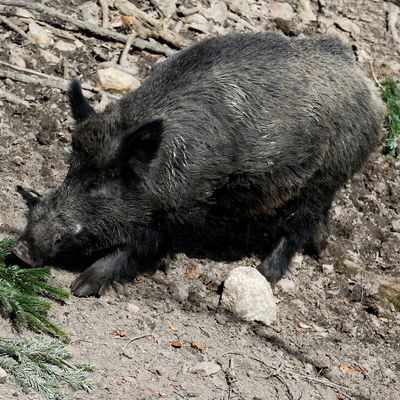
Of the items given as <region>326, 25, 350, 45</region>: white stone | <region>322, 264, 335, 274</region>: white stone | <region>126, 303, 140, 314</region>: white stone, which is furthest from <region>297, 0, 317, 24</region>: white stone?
<region>126, 303, 140, 314</region>: white stone

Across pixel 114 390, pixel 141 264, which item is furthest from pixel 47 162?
pixel 114 390


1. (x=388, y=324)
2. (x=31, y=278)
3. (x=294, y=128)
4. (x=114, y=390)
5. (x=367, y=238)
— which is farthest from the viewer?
(x=367, y=238)

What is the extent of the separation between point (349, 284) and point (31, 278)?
3.01 m

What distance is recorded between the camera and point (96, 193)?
5.57 meters

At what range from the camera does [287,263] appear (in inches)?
270

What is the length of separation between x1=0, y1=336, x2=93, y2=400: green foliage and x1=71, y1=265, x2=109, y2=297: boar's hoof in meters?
1.01

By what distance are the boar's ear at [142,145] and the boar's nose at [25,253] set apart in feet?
2.80

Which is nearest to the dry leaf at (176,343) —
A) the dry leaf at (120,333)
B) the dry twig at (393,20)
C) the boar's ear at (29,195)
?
the dry leaf at (120,333)

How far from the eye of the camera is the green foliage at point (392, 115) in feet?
27.6

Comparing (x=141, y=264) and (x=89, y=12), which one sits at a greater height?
(x=89, y=12)

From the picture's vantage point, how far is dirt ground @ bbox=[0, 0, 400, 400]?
522cm

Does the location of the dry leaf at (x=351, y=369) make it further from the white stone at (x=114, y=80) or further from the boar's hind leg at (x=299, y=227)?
the white stone at (x=114, y=80)

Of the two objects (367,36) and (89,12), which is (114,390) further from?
(367,36)

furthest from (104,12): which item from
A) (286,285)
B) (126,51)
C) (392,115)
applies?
(286,285)
